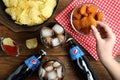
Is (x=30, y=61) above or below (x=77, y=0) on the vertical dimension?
below

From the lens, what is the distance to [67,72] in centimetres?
124

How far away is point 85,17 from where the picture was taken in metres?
1.17

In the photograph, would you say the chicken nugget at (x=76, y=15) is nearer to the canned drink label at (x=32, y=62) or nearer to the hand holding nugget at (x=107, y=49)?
the hand holding nugget at (x=107, y=49)

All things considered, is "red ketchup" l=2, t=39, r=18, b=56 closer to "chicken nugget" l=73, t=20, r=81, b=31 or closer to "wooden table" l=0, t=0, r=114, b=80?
"wooden table" l=0, t=0, r=114, b=80

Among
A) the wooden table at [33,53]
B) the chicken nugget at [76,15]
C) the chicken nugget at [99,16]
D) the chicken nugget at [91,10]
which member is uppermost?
the chicken nugget at [91,10]

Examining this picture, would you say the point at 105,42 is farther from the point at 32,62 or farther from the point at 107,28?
the point at 32,62

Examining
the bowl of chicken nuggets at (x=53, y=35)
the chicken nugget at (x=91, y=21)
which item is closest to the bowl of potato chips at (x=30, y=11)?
the bowl of chicken nuggets at (x=53, y=35)

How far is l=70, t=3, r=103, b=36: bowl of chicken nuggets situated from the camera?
1.16 meters

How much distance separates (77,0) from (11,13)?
260mm

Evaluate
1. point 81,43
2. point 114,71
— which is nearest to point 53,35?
point 81,43

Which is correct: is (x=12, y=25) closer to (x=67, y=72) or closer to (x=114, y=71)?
(x=67, y=72)

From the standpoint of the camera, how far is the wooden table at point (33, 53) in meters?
1.23

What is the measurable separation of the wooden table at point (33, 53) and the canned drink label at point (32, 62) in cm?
4

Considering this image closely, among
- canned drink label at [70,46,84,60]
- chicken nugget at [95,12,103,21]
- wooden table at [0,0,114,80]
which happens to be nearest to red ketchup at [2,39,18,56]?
wooden table at [0,0,114,80]
